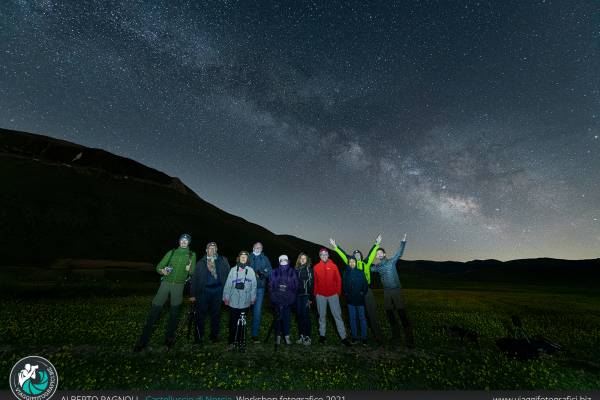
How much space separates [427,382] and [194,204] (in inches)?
4992

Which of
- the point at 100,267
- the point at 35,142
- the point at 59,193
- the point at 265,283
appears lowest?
the point at 100,267

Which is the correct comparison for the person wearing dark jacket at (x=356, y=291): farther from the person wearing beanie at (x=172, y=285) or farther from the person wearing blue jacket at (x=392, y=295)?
the person wearing beanie at (x=172, y=285)

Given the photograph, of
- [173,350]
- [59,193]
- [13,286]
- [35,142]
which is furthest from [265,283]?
[35,142]

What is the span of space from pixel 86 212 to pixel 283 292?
8783cm

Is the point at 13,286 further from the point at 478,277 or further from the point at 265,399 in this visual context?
the point at 478,277

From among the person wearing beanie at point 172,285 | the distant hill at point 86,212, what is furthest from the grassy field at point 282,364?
the distant hill at point 86,212

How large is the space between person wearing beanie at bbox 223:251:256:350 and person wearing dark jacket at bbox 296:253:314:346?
5.64 feet

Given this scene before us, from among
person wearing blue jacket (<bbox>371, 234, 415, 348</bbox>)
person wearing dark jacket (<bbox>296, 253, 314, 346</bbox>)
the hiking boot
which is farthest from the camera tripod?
person wearing blue jacket (<bbox>371, 234, 415, 348</bbox>)

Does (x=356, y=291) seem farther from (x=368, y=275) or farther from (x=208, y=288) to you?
(x=208, y=288)

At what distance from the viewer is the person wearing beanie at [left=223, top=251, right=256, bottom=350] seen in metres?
9.19

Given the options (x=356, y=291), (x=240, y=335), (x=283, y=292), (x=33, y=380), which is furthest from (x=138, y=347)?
(x=356, y=291)

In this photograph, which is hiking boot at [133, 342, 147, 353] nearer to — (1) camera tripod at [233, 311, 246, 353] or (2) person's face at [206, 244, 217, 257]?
(1) camera tripod at [233, 311, 246, 353]

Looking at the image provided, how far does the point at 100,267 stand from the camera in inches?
2143

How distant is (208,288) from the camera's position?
10.1m
